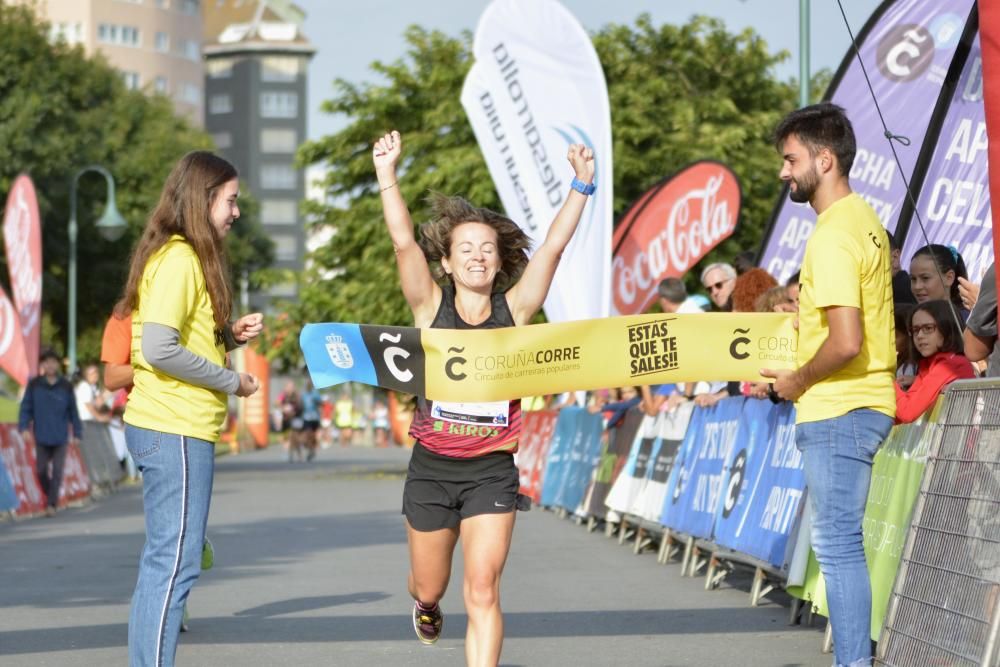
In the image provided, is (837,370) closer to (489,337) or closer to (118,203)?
(489,337)

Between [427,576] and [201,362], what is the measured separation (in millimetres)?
1186

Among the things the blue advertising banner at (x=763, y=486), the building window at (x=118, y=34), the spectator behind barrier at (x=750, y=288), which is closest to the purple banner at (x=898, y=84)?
the spectator behind barrier at (x=750, y=288)

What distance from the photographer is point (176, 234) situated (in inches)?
249

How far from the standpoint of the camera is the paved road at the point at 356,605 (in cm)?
832

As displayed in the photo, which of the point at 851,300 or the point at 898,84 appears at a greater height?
the point at 898,84

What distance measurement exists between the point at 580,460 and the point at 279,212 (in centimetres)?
14613

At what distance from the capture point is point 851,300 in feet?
19.8

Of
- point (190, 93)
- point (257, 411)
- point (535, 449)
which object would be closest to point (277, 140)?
point (190, 93)

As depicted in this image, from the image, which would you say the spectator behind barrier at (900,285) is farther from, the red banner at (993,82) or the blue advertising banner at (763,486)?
the red banner at (993,82)

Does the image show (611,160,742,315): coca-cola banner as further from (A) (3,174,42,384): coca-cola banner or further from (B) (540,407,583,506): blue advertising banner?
(A) (3,174,42,384): coca-cola banner

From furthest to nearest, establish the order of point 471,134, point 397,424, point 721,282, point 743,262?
1. point 397,424
2. point 471,134
3. point 743,262
4. point 721,282

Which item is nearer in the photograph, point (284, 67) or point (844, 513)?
point (844, 513)

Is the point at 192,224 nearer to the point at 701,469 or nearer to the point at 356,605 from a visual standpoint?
the point at 356,605

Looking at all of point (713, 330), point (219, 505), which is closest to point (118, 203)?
point (219, 505)
